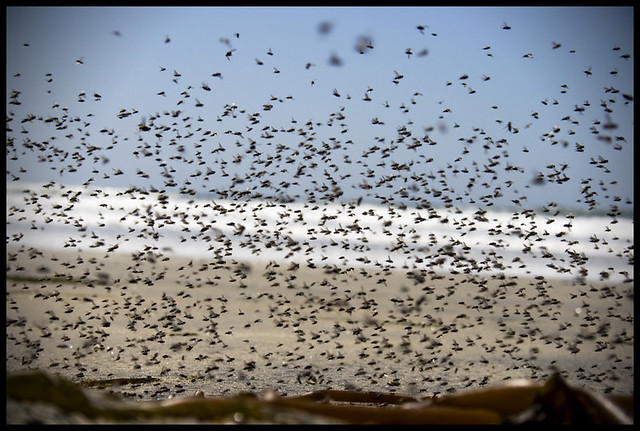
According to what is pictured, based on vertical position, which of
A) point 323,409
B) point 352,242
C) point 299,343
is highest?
point 352,242

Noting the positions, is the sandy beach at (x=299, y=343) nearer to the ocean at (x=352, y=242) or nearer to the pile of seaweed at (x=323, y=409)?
the ocean at (x=352, y=242)

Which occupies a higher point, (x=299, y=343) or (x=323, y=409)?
(x=299, y=343)

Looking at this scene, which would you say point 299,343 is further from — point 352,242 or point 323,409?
point 352,242

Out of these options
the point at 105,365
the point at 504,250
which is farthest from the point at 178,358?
the point at 504,250

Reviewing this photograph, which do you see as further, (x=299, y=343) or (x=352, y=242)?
(x=352, y=242)

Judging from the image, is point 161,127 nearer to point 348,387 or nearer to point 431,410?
point 348,387

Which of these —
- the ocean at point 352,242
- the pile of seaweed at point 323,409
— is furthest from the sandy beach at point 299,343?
the pile of seaweed at point 323,409

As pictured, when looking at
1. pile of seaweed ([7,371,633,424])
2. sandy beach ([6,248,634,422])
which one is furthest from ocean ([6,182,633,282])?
pile of seaweed ([7,371,633,424])

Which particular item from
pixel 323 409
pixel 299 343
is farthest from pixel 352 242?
pixel 323 409
